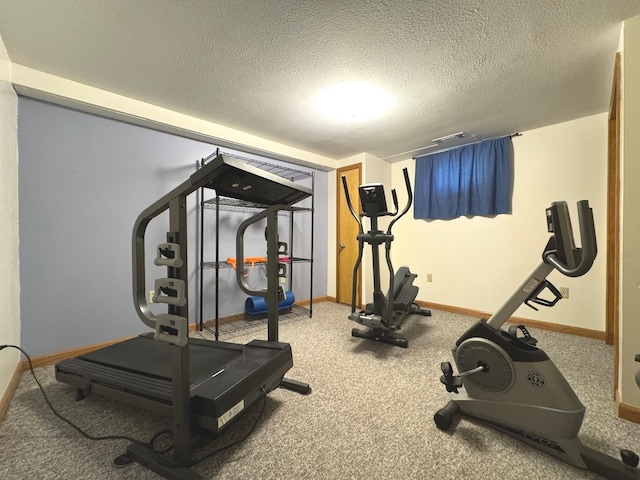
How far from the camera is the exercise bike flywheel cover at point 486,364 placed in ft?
4.20

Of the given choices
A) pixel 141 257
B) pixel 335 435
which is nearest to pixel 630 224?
pixel 335 435

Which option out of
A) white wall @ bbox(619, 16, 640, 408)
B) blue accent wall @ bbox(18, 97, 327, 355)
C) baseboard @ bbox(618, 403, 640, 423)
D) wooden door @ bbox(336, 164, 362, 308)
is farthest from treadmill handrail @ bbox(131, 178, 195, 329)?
wooden door @ bbox(336, 164, 362, 308)

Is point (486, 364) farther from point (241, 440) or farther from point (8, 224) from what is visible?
point (8, 224)

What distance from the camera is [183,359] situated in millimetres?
1041

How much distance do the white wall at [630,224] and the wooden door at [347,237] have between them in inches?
104

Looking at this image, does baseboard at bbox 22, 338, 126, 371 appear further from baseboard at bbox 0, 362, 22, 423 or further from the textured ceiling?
the textured ceiling

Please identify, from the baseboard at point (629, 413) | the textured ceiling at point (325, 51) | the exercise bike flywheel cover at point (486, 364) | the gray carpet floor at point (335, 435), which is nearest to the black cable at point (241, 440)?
the gray carpet floor at point (335, 435)

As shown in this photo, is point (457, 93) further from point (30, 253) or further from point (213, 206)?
point (30, 253)

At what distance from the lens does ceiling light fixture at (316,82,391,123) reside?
2.21 metres

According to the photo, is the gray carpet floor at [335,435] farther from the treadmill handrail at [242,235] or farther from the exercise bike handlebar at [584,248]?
the exercise bike handlebar at [584,248]

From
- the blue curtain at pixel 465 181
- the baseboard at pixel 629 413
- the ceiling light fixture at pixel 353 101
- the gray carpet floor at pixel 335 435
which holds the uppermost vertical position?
the ceiling light fixture at pixel 353 101

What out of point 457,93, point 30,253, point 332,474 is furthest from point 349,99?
point 30,253

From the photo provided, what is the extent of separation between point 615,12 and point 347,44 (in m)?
1.48

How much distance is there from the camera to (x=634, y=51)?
1.46 metres
